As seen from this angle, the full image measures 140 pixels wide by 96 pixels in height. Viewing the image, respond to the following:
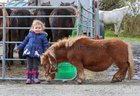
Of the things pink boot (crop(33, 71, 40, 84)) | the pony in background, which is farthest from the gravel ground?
the pony in background

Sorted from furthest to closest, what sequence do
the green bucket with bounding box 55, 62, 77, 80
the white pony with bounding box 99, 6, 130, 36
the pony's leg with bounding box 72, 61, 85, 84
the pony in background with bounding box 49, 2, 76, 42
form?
the white pony with bounding box 99, 6, 130, 36, the pony in background with bounding box 49, 2, 76, 42, the green bucket with bounding box 55, 62, 77, 80, the pony's leg with bounding box 72, 61, 85, 84

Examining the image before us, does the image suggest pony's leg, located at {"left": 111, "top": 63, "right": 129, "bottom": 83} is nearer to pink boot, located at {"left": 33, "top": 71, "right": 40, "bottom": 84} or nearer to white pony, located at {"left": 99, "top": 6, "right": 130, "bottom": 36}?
pink boot, located at {"left": 33, "top": 71, "right": 40, "bottom": 84}

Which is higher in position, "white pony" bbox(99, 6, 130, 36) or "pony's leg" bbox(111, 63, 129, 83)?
"white pony" bbox(99, 6, 130, 36)

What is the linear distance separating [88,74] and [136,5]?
893 inches

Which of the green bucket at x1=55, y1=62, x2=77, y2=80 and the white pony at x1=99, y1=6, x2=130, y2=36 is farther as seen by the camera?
the white pony at x1=99, y1=6, x2=130, y2=36

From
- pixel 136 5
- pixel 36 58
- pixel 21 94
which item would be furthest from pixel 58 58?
pixel 136 5

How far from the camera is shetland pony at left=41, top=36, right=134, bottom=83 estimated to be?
8.72 metres

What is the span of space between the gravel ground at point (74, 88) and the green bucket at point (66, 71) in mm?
252

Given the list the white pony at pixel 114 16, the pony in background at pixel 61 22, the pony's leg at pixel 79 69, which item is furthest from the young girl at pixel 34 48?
the white pony at pixel 114 16

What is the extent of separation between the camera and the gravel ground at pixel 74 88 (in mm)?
7473

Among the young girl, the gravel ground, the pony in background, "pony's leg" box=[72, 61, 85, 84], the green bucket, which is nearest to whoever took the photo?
the gravel ground

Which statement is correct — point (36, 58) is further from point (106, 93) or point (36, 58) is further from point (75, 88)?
point (106, 93)

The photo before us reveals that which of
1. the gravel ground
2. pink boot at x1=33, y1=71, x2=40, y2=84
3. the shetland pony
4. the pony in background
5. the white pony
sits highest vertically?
the white pony

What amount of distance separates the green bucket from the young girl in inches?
19.8
